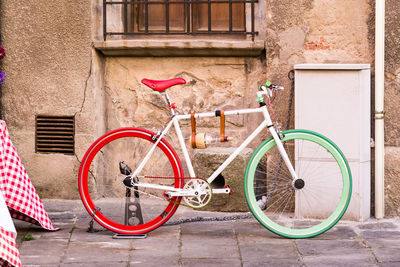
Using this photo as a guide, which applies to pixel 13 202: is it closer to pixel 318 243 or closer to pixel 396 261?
pixel 318 243

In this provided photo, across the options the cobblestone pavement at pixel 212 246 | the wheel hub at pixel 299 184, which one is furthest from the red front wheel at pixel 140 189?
the wheel hub at pixel 299 184

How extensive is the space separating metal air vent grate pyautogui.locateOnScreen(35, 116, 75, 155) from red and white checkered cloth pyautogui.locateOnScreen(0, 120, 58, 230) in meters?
1.08

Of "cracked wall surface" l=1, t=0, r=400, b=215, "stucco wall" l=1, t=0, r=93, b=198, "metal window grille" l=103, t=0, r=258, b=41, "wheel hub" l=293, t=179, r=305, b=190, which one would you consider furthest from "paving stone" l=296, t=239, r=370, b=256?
"stucco wall" l=1, t=0, r=93, b=198

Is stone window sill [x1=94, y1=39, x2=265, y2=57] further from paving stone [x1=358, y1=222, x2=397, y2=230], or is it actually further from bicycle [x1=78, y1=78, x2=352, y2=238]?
paving stone [x1=358, y1=222, x2=397, y2=230]

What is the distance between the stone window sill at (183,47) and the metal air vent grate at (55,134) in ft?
2.42

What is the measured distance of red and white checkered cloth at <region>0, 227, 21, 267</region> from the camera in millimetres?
4348

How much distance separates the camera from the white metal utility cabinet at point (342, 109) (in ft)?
19.7

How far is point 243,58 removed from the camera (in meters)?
6.70

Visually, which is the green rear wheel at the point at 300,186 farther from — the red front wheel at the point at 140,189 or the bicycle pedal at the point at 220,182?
the red front wheel at the point at 140,189

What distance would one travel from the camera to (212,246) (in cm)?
537

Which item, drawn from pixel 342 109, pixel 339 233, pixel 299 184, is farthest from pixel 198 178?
pixel 342 109

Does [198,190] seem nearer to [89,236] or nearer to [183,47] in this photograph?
[89,236]

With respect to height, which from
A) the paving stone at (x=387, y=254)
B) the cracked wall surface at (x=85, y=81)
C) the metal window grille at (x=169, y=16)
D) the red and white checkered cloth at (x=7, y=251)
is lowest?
the paving stone at (x=387, y=254)

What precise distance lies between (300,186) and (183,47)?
1.73m
